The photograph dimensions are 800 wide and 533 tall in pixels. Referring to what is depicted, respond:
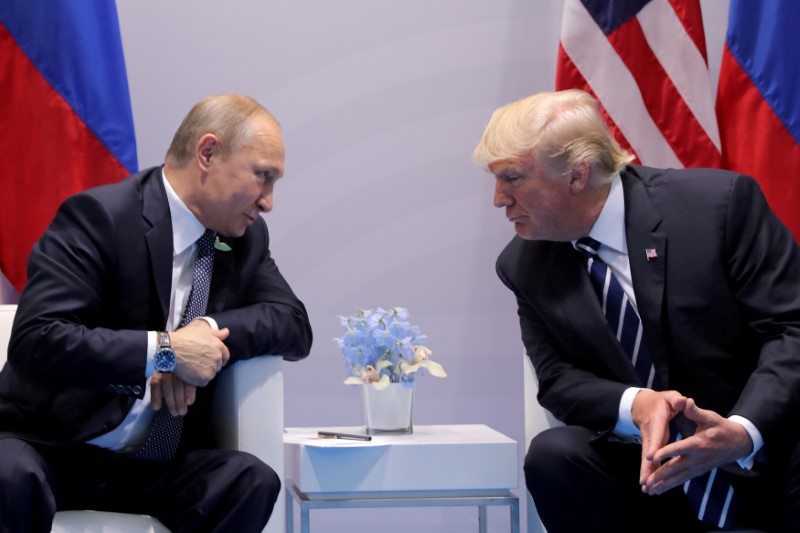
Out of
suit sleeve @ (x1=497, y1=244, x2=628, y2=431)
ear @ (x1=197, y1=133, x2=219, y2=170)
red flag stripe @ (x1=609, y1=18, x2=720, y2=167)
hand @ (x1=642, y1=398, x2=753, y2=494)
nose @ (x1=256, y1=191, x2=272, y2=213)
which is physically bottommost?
hand @ (x1=642, y1=398, x2=753, y2=494)

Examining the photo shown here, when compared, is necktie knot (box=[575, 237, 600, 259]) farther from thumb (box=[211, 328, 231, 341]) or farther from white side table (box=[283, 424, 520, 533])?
thumb (box=[211, 328, 231, 341])

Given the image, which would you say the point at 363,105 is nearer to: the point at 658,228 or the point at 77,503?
the point at 658,228

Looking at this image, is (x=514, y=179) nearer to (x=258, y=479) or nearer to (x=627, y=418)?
(x=627, y=418)

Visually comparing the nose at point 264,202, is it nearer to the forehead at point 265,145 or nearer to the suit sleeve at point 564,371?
the forehead at point 265,145

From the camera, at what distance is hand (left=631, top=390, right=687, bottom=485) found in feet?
7.02

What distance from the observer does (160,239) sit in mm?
2609

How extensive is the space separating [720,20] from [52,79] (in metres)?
2.44

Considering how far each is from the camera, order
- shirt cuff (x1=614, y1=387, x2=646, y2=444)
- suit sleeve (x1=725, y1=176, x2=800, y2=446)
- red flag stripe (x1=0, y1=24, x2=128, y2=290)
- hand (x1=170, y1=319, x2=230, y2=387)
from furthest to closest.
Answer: red flag stripe (x1=0, y1=24, x2=128, y2=290) < hand (x1=170, y1=319, x2=230, y2=387) < shirt cuff (x1=614, y1=387, x2=646, y2=444) < suit sleeve (x1=725, y1=176, x2=800, y2=446)

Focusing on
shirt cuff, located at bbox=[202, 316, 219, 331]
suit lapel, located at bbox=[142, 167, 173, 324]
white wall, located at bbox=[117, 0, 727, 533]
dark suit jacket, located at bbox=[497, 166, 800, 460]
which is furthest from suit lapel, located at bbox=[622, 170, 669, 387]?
white wall, located at bbox=[117, 0, 727, 533]

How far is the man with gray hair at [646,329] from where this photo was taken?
2.23 m

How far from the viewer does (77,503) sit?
8.12 ft

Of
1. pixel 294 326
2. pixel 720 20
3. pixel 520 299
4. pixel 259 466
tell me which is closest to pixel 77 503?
pixel 259 466

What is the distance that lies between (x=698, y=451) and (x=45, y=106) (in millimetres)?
2347

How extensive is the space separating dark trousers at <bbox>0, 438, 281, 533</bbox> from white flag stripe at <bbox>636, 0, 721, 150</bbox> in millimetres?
1997
